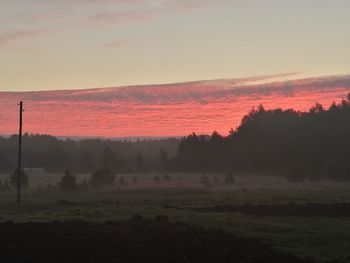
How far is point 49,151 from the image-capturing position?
15812 centimetres

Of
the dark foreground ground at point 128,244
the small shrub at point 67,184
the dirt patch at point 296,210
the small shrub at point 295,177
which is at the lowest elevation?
the small shrub at point 295,177

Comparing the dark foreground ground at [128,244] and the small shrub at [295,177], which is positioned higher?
the dark foreground ground at [128,244]

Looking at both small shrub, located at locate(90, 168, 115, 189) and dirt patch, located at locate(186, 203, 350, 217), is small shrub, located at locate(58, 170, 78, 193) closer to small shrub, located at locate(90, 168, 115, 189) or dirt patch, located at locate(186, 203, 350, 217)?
small shrub, located at locate(90, 168, 115, 189)

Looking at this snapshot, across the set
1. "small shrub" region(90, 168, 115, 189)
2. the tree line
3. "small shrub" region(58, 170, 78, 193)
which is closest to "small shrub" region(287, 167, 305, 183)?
the tree line

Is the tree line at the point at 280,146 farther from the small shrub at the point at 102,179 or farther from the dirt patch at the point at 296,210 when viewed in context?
the dirt patch at the point at 296,210

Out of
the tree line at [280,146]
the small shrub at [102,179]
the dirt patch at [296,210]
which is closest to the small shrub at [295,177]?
the tree line at [280,146]

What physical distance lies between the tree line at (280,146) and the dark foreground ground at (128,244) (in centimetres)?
6960

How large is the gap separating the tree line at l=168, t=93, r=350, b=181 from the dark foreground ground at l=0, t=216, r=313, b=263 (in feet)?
228

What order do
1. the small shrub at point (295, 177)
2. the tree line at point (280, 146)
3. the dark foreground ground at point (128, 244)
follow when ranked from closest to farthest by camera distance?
the dark foreground ground at point (128, 244) < the small shrub at point (295, 177) < the tree line at point (280, 146)

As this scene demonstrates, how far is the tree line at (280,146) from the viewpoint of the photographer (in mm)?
105125

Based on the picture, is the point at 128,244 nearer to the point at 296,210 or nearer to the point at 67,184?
the point at 296,210

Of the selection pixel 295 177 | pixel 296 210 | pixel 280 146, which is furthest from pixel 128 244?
pixel 280 146

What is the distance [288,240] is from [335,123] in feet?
332

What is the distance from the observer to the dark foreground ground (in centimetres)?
1748
